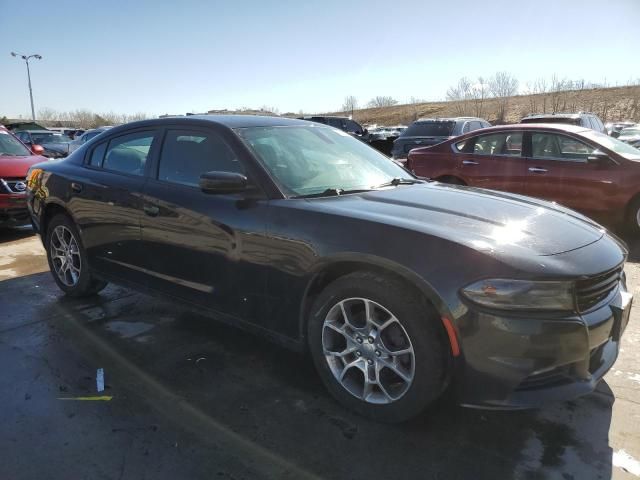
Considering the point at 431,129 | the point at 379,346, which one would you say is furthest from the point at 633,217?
the point at 431,129

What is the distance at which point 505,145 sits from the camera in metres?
7.54

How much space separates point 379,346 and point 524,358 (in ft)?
2.31

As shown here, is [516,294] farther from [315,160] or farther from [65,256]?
[65,256]

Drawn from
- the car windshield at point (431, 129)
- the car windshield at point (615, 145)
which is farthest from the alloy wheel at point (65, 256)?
the car windshield at point (431, 129)

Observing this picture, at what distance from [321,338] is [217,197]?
1.14 metres

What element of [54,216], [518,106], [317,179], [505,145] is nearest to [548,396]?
[317,179]

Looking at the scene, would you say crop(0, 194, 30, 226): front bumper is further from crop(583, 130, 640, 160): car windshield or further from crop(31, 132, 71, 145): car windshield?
crop(31, 132, 71, 145): car windshield

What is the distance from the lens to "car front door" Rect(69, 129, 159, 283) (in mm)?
3775

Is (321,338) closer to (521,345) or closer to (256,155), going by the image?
(521,345)

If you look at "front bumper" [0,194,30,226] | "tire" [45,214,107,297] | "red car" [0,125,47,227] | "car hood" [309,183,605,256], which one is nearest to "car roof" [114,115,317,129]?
"car hood" [309,183,605,256]

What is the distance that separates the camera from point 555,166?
6996 millimetres

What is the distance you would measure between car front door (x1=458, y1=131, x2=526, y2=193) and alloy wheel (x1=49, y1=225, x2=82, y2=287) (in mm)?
5647

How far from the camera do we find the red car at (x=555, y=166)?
21.6 feet

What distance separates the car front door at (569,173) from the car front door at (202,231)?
17.5 ft
